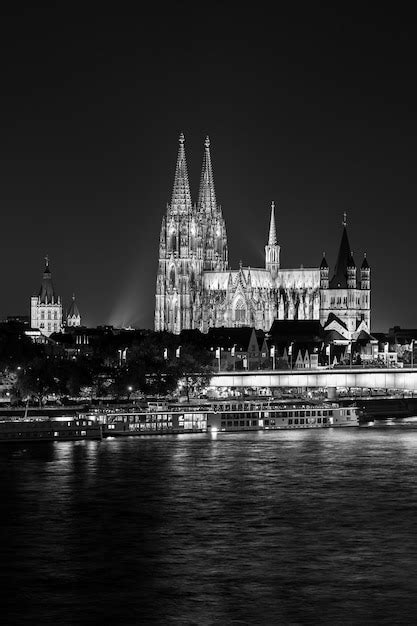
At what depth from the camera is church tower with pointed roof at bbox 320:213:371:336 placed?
545 feet

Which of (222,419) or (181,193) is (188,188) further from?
(222,419)

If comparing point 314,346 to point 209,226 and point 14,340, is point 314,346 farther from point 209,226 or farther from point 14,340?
point 14,340

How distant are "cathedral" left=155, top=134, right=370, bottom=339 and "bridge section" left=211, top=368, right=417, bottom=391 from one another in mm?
41794

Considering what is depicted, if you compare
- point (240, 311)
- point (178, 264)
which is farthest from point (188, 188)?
point (240, 311)

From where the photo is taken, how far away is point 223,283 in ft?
526

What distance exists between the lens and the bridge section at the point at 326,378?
10725 centimetres

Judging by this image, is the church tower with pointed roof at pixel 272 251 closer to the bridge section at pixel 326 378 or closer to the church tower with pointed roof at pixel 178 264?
the church tower with pointed roof at pixel 178 264

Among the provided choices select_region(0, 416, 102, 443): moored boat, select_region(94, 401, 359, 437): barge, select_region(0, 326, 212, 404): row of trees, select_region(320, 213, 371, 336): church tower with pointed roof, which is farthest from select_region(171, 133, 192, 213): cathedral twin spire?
select_region(0, 416, 102, 443): moored boat

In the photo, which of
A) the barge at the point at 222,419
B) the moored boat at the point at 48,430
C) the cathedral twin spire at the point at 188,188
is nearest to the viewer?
→ the moored boat at the point at 48,430

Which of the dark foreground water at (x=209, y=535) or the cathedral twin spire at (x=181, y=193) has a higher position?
the cathedral twin spire at (x=181, y=193)

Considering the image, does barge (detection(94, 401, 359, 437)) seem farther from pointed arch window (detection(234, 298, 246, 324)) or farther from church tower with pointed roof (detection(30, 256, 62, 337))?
church tower with pointed roof (detection(30, 256, 62, 337))

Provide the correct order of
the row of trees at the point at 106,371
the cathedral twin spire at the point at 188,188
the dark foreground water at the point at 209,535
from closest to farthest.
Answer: the dark foreground water at the point at 209,535
the row of trees at the point at 106,371
the cathedral twin spire at the point at 188,188

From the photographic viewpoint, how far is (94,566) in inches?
1688

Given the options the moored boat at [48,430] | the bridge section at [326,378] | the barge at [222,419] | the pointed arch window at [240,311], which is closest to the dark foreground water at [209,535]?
the moored boat at [48,430]
